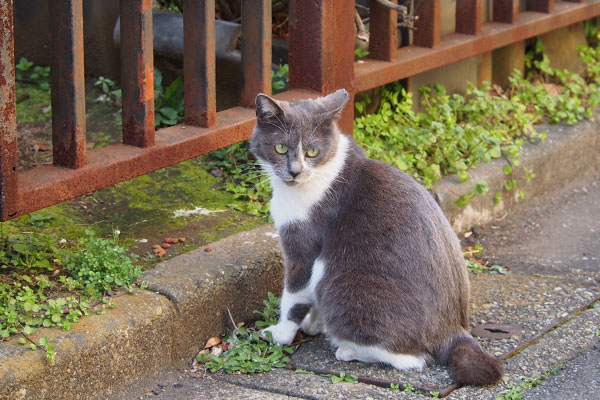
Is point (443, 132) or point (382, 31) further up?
point (382, 31)

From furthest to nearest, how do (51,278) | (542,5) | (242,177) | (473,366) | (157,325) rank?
(542,5)
(242,177)
(51,278)
(157,325)
(473,366)

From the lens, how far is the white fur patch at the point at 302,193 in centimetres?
323

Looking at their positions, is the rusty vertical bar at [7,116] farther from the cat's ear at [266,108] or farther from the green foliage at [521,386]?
the green foliage at [521,386]

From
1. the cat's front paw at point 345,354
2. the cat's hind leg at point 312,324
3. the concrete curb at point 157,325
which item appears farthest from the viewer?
the cat's hind leg at point 312,324

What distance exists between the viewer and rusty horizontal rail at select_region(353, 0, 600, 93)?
440 centimetres

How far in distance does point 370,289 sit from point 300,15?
1.54 meters

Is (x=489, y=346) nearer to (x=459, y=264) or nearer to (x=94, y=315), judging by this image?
(x=459, y=264)

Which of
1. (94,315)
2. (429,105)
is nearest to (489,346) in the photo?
(94,315)

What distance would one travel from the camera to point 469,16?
502 centimetres

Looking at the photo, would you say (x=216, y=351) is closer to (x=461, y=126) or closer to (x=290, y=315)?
(x=290, y=315)

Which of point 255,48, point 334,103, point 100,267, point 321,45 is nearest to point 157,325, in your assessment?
point 100,267

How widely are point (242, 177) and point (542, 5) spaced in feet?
9.06

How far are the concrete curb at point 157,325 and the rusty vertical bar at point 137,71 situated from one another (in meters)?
0.55

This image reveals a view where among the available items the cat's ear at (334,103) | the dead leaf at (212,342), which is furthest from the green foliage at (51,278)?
the cat's ear at (334,103)
